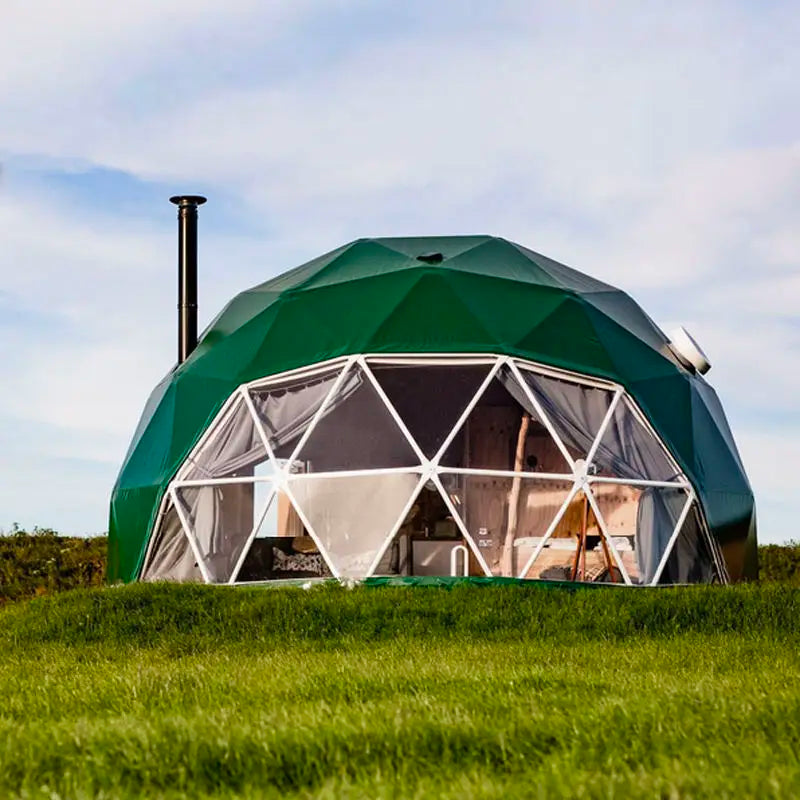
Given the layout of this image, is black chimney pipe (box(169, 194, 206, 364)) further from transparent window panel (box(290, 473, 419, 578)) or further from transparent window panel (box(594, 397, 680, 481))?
transparent window panel (box(594, 397, 680, 481))

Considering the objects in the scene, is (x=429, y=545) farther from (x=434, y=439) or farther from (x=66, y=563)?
(x=66, y=563)

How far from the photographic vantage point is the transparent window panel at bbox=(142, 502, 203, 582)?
55.3ft

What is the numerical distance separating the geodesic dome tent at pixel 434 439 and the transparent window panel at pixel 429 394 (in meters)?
0.03

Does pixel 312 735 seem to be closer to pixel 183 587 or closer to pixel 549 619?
pixel 549 619

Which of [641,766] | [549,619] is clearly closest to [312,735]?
[641,766]

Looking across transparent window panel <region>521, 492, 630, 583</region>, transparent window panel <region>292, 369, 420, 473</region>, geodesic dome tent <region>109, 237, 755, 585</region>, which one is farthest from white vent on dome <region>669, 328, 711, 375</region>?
transparent window panel <region>292, 369, 420, 473</region>

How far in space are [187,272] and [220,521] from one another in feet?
20.2

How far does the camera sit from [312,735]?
541 cm

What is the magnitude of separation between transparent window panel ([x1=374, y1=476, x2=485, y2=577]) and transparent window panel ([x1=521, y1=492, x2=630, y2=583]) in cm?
79

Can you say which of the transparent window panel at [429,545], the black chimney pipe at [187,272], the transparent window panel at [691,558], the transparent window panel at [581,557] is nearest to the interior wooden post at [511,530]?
the transparent window panel at [581,557]

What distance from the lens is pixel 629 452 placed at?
16.2 metres

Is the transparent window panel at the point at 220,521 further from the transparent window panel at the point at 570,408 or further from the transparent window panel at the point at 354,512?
the transparent window panel at the point at 570,408

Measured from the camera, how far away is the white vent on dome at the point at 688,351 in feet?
60.1

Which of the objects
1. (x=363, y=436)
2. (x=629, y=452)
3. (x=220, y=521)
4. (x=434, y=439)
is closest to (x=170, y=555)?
(x=220, y=521)
